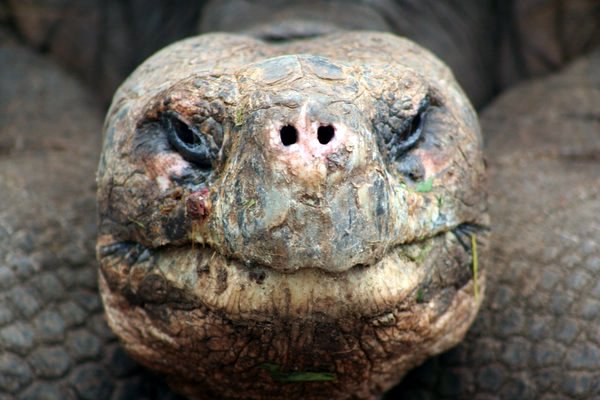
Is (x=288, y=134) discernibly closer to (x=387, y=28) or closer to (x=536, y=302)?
(x=536, y=302)

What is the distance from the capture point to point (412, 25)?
3.96 metres

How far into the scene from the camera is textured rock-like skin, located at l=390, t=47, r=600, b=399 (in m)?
2.98

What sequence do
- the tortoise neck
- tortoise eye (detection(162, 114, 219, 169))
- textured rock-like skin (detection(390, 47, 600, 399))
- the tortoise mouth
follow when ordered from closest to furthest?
1. the tortoise mouth
2. tortoise eye (detection(162, 114, 219, 169))
3. textured rock-like skin (detection(390, 47, 600, 399))
4. the tortoise neck

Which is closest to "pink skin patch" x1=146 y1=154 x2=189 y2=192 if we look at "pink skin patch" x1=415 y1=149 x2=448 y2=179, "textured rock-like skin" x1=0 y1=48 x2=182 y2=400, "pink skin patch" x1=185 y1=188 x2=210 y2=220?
"pink skin patch" x1=185 y1=188 x2=210 y2=220

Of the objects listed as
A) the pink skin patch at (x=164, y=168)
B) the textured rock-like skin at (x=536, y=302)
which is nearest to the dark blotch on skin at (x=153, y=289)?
the pink skin patch at (x=164, y=168)

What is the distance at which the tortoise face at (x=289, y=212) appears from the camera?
2152 mm

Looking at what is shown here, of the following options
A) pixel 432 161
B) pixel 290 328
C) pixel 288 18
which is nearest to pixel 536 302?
pixel 432 161

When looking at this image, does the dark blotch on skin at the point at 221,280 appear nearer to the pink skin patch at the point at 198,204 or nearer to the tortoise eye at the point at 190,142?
the pink skin patch at the point at 198,204

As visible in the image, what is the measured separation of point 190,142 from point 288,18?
107 centimetres

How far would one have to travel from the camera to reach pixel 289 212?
2117mm

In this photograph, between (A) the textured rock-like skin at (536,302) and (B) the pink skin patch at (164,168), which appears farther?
(A) the textured rock-like skin at (536,302)

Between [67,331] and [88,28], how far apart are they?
169 cm

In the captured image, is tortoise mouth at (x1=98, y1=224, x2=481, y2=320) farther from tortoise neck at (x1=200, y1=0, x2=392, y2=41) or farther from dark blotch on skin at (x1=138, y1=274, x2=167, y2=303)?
tortoise neck at (x1=200, y1=0, x2=392, y2=41)

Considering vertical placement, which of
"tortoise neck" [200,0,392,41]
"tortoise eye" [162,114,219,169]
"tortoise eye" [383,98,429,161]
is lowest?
"tortoise neck" [200,0,392,41]
